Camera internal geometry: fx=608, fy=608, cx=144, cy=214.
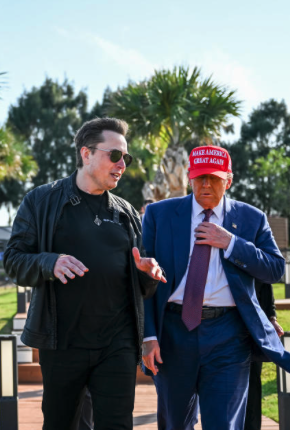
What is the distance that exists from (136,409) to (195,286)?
10.7 feet

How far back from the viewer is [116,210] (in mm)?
3041

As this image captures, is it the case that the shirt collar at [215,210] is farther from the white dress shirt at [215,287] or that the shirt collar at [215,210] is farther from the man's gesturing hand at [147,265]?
the man's gesturing hand at [147,265]

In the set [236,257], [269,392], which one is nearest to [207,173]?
[236,257]

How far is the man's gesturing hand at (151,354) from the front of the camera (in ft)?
10.3

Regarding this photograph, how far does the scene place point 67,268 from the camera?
255cm

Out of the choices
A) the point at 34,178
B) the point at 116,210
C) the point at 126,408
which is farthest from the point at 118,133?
the point at 34,178

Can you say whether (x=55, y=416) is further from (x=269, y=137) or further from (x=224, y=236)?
(x=269, y=137)

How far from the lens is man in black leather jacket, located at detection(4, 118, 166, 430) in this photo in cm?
280

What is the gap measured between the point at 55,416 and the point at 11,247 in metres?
0.83

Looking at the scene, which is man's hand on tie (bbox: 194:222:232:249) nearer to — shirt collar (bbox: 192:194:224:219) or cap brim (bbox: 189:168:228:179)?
shirt collar (bbox: 192:194:224:219)

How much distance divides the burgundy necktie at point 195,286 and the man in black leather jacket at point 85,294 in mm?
220

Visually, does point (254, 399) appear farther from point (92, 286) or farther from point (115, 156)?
point (115, 156)

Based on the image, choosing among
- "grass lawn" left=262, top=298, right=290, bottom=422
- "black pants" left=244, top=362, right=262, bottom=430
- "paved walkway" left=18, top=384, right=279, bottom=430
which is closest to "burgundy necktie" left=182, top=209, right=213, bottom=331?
"black pants" left=244, top=362, right=262, bottom=430

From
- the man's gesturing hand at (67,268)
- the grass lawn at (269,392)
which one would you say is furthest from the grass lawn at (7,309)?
the man's gesturing hand at (67,268)
